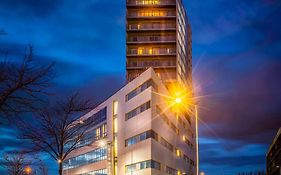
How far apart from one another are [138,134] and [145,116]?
384 cm

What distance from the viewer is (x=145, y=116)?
243 feet

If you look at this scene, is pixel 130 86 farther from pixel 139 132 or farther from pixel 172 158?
pixel 172 158

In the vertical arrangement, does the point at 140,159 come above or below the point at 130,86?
below

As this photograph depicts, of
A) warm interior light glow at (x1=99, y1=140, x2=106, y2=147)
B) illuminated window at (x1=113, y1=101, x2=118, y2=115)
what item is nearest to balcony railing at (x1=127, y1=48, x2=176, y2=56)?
illuminated window at (x1=113, y1=101, x2=118, y2=115)

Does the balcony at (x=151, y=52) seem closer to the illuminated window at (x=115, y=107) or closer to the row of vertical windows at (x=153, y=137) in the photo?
the illuminated window at (x=115, y=107)

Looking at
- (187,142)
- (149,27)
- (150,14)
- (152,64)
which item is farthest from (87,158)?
(150,14)

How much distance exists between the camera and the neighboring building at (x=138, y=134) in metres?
73.2

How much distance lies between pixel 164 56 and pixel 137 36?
798 cm

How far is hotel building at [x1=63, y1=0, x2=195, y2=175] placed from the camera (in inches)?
2939

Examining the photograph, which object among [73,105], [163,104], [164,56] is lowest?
[73,105]

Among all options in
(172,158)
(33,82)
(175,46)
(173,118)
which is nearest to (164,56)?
(175,46)

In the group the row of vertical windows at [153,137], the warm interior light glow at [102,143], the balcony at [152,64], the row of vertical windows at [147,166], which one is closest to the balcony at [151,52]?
the balcony at [152,64]

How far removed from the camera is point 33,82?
17.2 m

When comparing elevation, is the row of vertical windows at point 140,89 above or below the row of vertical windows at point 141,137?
above
